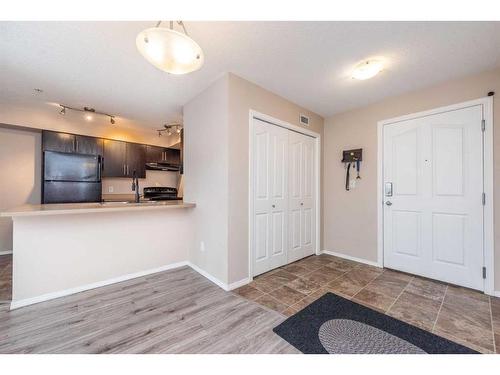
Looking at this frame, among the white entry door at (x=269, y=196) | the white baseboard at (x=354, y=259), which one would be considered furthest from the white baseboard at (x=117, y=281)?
the white baseboard at (x=354, y=259)

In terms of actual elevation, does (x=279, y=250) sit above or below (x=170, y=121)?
below

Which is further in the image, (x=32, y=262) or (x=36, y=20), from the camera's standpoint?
(x=32, y=262)

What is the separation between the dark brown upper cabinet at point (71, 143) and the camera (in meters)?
3.47

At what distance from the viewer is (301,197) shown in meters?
3.21

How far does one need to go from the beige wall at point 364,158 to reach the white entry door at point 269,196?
1.05m

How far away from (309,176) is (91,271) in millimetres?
3266

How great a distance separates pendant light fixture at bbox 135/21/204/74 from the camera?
1151mm

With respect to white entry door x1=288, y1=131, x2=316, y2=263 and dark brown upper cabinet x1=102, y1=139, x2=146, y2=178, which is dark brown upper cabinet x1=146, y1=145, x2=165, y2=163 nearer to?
dark brown upper cabinet x1=102, y1=139, x2=146, y2=178

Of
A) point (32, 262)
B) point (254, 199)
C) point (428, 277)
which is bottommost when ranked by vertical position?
point (428, 277)

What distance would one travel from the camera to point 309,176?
336 centimetres

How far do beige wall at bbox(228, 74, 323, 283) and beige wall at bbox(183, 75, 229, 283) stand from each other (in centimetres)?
6

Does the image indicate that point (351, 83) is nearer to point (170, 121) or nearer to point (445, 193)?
point (445, 193)

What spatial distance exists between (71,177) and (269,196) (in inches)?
139

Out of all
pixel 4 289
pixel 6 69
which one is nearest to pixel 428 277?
pixel 4 289
